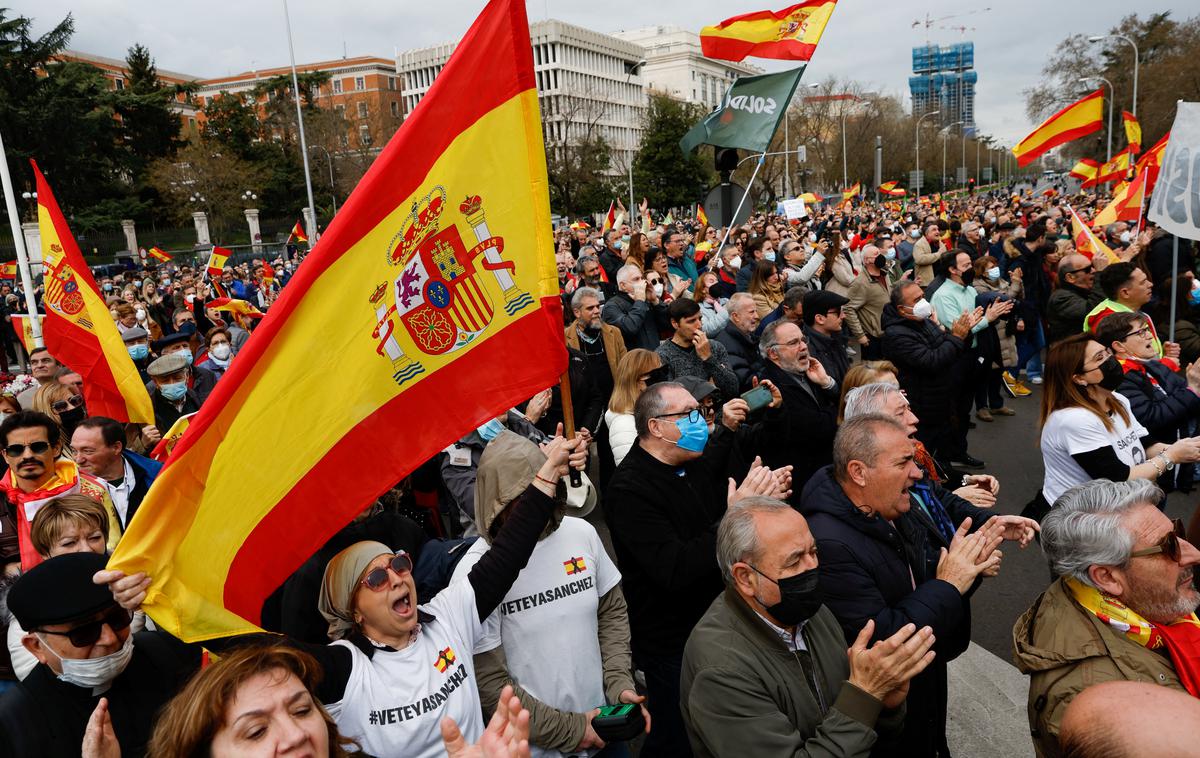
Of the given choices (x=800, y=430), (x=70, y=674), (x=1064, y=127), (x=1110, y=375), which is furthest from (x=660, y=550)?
(x=1064, y=127)

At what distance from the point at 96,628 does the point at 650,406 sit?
2089 millimetres

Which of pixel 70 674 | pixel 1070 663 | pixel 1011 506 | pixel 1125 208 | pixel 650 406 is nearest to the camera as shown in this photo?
pixel 70 674

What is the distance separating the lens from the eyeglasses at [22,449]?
13.9ft

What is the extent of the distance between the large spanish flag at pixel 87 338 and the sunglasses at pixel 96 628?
362 centimetres

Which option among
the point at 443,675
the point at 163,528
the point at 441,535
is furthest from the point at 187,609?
the point at 441,535

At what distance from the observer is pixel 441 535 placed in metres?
5.49

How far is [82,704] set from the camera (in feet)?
7.94

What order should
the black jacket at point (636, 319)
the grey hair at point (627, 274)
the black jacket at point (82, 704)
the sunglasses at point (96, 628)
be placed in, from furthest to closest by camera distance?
1. the grey hair at point (627, 274)
2. the black jacket at point (636, 319)
3. the sunglasses at point (96, 628)
4. the black jacket at point (82, 704)

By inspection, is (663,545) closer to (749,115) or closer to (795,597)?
(795,597)

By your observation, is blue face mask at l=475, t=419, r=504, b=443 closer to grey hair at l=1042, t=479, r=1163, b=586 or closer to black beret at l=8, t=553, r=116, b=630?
black beret at l=8, t=553, r=116, b=630

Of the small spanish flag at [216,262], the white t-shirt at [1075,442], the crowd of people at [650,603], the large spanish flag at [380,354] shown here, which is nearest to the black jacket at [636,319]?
the crowd of people at [650,603]

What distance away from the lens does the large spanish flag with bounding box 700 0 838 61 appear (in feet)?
29.3

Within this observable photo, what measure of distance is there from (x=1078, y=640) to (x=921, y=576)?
0.66m

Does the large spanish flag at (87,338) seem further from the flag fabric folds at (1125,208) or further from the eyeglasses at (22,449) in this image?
the flag fabric folds at (1125,208)
